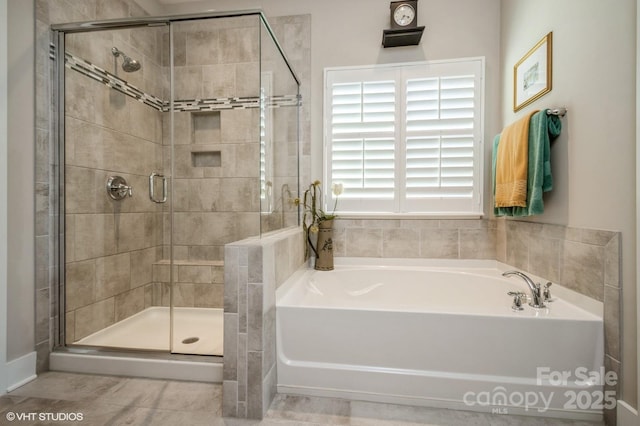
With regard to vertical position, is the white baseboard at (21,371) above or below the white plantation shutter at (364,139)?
Answer: below

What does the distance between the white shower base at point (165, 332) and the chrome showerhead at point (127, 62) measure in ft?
5.86

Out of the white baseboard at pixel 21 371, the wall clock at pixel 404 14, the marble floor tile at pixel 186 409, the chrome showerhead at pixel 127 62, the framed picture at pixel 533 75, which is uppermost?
the wall clock at pixel 404 14

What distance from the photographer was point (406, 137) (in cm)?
238

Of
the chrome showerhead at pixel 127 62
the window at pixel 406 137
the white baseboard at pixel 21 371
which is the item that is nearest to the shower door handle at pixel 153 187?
the chrome showerhead at pixel 127 62

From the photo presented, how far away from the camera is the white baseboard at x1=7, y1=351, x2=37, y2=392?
158cm

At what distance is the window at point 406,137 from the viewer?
91.5 inches

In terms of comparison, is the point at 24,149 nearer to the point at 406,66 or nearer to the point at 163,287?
the point at 163,287

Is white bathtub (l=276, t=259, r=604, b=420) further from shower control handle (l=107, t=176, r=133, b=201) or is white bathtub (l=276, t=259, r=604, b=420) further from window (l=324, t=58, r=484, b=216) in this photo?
shower control handle (l=107, t=176, r=133, b=201)

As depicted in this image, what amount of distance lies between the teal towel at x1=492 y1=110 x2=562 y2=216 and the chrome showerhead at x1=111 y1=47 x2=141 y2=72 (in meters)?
2.60

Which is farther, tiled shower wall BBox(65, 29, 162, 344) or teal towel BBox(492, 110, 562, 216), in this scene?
tiled shower wall BBox(65, 29, 162, 344)

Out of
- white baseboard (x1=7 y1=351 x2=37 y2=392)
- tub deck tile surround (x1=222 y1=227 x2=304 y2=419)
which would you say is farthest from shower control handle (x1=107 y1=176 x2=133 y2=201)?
tub deck tile surround (x1=222 y1=227 x2=304 y2=419)

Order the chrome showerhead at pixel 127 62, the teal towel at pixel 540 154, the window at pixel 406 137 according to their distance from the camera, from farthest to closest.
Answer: the window at pixel 406 137 → the chrome showerhead at pixel 127 62 → the teal towel at pixel 540 154

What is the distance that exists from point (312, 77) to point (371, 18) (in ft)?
2.17

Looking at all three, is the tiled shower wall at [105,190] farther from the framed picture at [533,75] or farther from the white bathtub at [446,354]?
the framed picture at [533,75]
